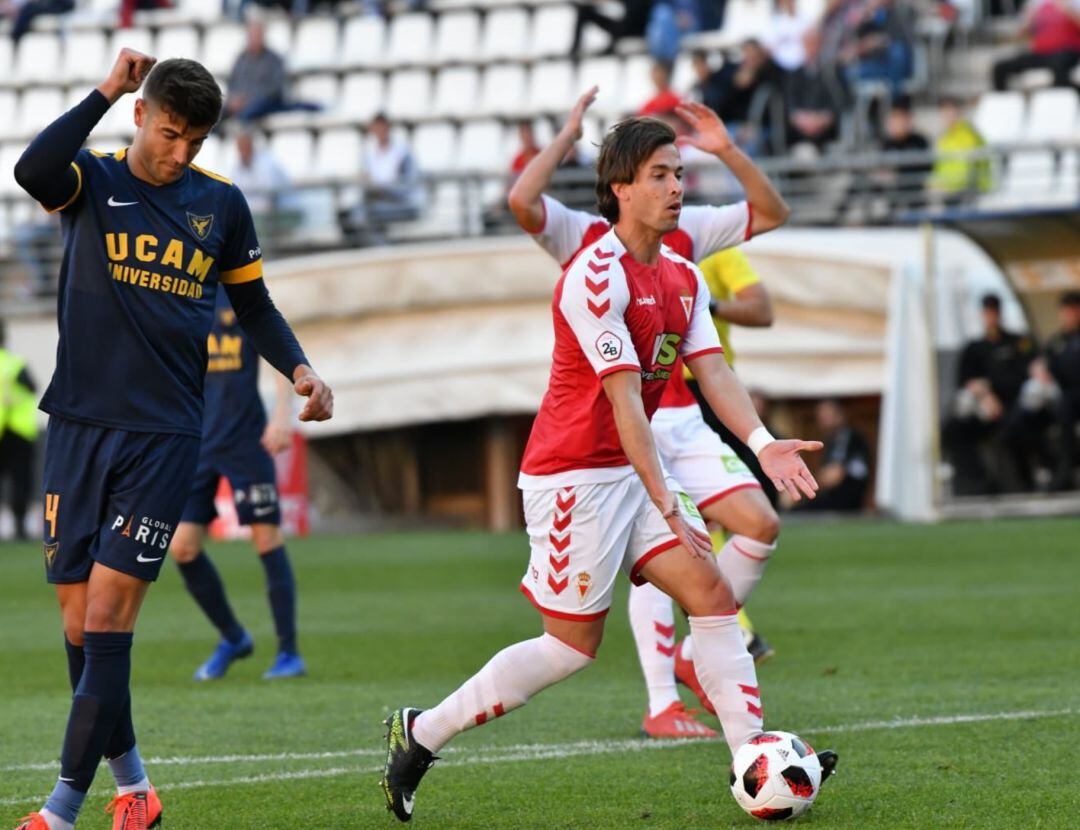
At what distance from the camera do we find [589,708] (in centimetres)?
807

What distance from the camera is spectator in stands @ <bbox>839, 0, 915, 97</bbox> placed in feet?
71.2

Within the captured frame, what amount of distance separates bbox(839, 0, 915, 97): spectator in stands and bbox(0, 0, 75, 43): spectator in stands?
12.9 meters

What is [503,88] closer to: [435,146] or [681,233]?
[435,146]

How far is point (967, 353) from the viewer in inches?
746

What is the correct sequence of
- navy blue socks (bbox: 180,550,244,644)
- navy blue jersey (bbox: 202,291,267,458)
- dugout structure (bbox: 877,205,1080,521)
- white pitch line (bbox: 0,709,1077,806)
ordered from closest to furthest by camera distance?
white pitch line (bbox: 0,709,1077,806), navy blue socks (bbox: 180,550,244,644), navy blue jersey (bbox: 202,291,267,458), dugout structure (bbox: 877,205,1080,521)

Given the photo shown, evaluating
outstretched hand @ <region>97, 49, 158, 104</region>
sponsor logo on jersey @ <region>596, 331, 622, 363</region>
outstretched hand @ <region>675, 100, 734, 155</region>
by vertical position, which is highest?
outstretched hand @ <region>97, 49, 158, 104</region>

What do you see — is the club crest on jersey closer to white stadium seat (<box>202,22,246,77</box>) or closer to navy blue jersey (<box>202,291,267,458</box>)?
navy blue jersey (<box>202,291,267,458</box>)

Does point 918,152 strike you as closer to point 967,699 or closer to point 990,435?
point 990,435

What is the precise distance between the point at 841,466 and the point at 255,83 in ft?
31.6

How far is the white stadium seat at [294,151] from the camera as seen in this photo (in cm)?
2448

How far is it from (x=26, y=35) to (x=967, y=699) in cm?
2366

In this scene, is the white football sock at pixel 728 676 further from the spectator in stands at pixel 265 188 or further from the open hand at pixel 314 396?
the spectator in stands at pixel 265 188

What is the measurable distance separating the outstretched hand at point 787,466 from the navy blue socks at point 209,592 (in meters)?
4.51

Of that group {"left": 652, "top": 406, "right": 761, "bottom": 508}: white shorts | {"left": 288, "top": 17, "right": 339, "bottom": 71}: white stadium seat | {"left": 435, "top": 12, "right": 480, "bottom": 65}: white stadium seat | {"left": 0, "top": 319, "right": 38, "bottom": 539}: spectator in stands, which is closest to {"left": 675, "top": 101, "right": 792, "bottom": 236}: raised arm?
{"left": 652, "top": 406, "right": 761, "bottom": 508}: white shorts
